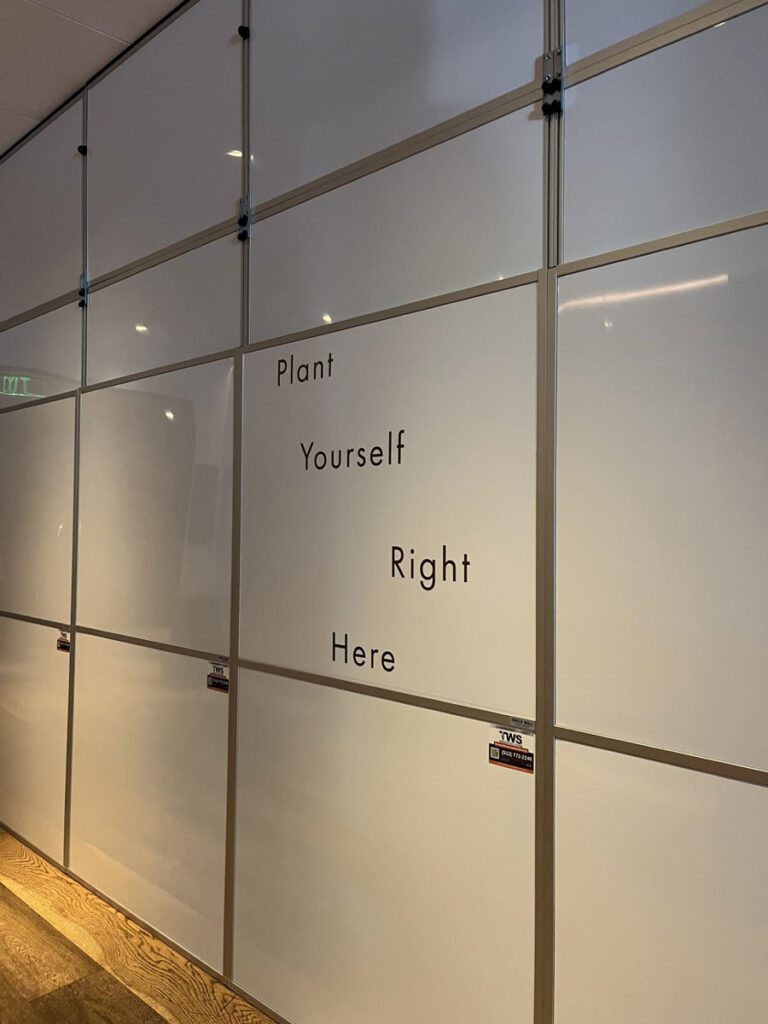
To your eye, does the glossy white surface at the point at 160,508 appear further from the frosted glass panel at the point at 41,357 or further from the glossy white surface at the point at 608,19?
the glossy white surface at the point at 608,19

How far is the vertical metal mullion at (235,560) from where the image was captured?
2418 mm

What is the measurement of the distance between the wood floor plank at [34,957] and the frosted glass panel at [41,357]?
6.69 ft

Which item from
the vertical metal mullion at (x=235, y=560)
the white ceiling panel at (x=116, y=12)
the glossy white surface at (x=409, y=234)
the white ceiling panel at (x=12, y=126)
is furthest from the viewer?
the white ceiling panel at (x=12, y=126)

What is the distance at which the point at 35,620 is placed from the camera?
343 centimetres

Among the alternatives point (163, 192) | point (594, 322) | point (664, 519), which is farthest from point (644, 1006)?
point (163, 192)

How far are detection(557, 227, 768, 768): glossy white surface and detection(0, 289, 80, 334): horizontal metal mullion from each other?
2.42 m

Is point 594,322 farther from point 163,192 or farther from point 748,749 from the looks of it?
point 163,192

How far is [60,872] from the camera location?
10.6 feet

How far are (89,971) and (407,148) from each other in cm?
265

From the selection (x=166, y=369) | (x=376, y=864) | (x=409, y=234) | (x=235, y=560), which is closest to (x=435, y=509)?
(x=409, y=234)

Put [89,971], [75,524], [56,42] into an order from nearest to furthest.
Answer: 1. [89,971]
2. [56,42]
3. [75,524]

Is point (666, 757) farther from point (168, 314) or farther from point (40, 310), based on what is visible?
point (40, 310)

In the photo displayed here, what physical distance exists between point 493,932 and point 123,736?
5.41ft

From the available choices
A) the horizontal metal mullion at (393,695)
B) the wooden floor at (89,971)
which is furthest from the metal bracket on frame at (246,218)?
the wooden floor at (89,971)
